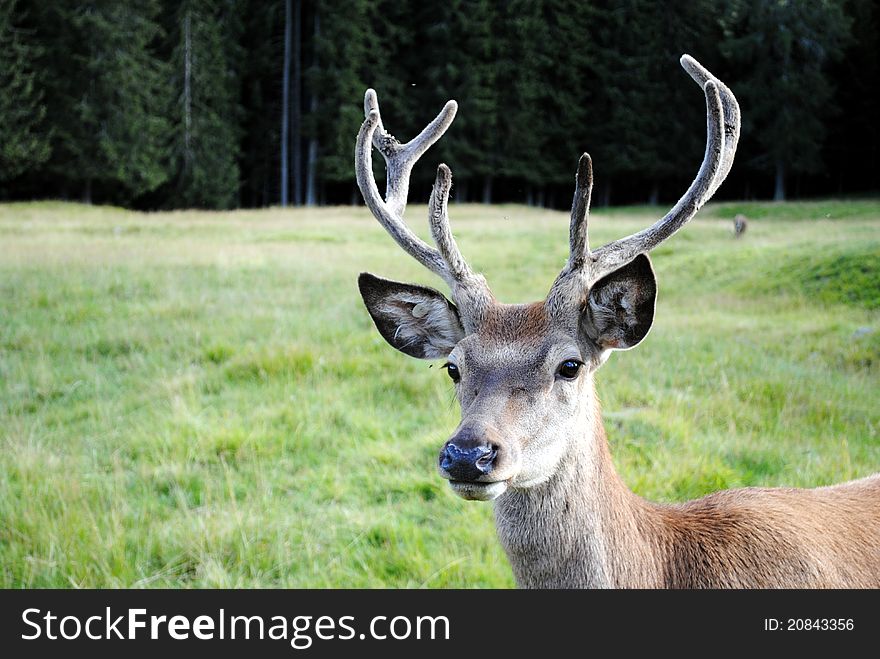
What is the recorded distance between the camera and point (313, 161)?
2269 centimetres

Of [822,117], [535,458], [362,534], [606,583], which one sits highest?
[822,117]

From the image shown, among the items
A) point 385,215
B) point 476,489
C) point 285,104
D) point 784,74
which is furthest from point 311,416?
point 784,74

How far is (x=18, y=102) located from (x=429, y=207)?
1679cm

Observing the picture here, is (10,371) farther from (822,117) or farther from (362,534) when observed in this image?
(822,117)

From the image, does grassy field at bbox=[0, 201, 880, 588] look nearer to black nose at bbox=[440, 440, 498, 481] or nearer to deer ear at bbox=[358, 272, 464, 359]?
deer ear at bbox=[358, 272, 464, 359]

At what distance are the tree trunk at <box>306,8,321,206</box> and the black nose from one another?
20.4m

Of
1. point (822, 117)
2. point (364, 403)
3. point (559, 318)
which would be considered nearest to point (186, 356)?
point (364, 403)

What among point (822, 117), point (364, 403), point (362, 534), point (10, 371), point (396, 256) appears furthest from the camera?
point (822, 117)

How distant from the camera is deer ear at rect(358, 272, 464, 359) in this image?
2350 mm

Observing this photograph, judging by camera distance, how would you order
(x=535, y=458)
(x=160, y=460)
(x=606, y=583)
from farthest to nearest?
(x=160, y=460)
(x=606, y=583)
(x=535, y=458)

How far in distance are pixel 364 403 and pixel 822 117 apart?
2164 cm

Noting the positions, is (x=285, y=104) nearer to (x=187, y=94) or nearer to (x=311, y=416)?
(x=187, y=94)

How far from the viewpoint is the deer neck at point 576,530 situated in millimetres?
2131

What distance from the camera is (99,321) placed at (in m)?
6.99
